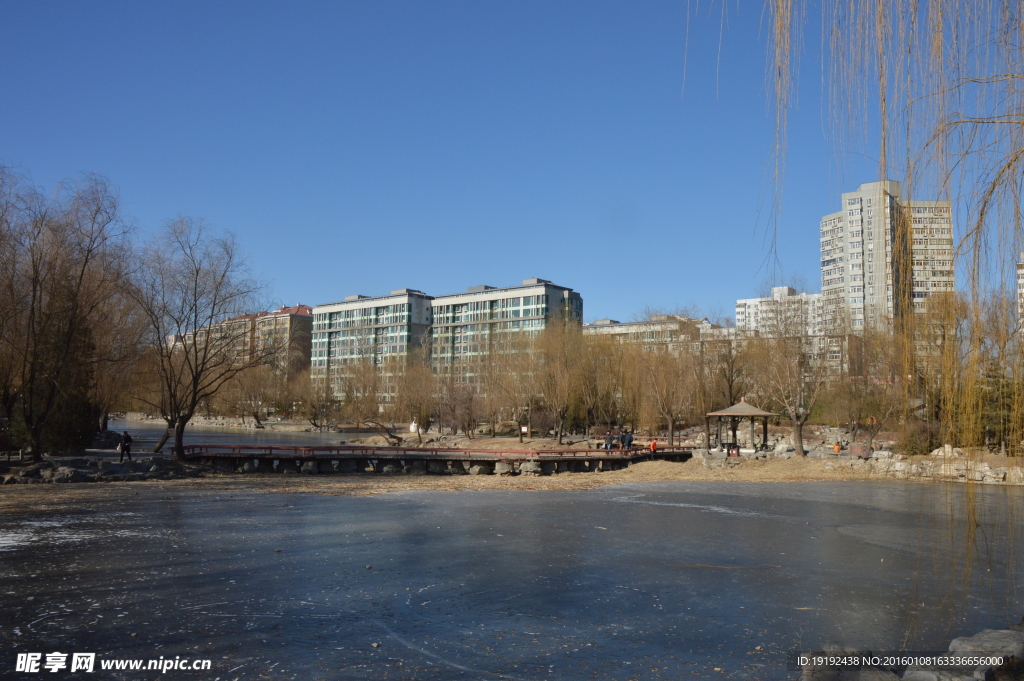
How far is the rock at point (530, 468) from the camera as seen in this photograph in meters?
29.3

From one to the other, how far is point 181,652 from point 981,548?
1042 centimetres

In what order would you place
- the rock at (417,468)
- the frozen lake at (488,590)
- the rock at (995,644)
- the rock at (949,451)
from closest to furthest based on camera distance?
the rock at (949,451) → the rock at (995,644) → the frozen lake at (488,590) → the rock at (417,468)

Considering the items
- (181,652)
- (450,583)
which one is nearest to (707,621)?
(450,583)

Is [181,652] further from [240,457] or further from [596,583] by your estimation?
[240,457]

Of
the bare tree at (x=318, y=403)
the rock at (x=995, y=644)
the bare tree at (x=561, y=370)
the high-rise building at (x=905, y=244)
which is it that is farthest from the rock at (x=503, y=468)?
the bare tree at (x=318, y=403)

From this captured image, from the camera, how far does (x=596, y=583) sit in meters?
8.42

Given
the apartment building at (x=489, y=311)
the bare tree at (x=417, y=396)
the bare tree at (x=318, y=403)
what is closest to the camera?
the bare tree at (x=417, y=396)

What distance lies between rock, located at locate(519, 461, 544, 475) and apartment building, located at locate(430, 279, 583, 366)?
63427 mm

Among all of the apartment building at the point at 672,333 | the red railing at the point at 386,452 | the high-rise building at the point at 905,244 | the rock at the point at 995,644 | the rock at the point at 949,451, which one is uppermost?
the apartment building at the point at 672,333

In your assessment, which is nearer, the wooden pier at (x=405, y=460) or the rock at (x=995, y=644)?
the rock at (x=995, y=644)

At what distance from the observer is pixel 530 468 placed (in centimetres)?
2938

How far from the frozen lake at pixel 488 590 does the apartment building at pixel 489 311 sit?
80.7 meters

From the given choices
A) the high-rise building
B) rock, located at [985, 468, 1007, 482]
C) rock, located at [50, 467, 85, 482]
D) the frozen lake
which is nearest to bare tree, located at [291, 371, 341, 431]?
rock, located at [50, 467, 85, 482]

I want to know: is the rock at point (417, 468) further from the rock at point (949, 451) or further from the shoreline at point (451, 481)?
the rock at point (949, 451)
